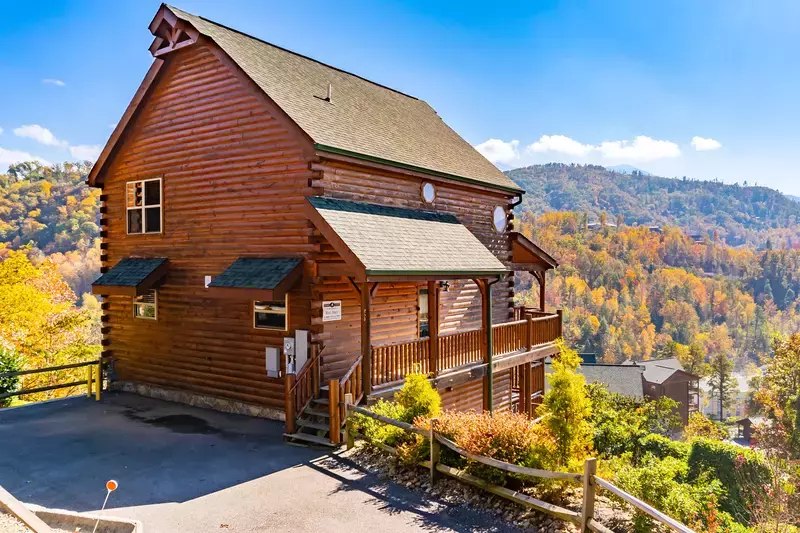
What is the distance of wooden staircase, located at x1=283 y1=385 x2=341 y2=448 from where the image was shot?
11.1 metres

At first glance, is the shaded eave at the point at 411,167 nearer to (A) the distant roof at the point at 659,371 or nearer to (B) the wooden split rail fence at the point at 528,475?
(B) the wooden split rail fence at the point at 528,475

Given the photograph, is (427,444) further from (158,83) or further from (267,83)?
(158,83)

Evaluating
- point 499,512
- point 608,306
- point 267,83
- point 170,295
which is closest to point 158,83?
point 267,83

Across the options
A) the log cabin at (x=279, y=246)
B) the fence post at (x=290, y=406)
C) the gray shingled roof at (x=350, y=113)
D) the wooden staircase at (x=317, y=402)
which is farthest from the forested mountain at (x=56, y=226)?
the fence post at (x=290, y=406)

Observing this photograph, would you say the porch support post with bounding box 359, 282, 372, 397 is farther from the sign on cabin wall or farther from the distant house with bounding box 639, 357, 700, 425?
the distant house with bounding box 639, 357, 700, 425

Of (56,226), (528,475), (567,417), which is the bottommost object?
(528,475)

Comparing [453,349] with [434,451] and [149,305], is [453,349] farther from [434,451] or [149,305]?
[149,305]

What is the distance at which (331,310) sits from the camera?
1284 centimetres

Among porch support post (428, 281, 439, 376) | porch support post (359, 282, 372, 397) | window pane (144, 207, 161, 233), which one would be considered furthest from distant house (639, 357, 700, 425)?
window pane (144, 207, 161, 233)

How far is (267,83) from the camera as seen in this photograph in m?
13.8

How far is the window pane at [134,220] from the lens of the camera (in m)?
16.4

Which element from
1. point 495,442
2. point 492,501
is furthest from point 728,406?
point 492,501

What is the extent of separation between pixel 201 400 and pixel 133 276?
3.79 meters

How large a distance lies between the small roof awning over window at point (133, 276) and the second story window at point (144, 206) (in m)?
0.94
